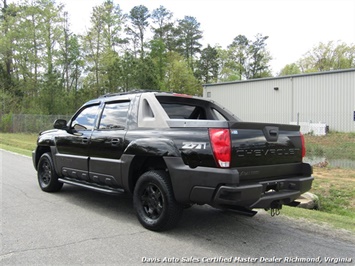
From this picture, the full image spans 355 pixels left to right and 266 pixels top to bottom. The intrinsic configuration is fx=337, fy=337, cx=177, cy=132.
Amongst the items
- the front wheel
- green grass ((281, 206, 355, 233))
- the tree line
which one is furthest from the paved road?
the tree line

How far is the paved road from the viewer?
3.88 metres

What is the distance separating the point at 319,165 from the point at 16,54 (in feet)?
134

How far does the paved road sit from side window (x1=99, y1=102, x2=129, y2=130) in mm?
1461

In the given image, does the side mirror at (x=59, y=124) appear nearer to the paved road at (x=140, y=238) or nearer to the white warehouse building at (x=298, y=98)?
the paved road at (x=140, y=238)

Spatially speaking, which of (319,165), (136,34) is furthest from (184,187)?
(136,34)

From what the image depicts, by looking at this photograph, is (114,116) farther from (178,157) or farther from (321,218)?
(321,218)

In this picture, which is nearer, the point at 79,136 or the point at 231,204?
the point at 231,204

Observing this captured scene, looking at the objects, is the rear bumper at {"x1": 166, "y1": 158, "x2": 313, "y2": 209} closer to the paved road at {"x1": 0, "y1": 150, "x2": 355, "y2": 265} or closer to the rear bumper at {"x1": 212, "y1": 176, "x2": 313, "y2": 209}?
the rear bumper at {"x1": 212, "y1": 176, "x2": 313, "y2": 209}

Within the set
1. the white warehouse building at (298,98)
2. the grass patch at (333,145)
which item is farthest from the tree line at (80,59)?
the grass patch at (333,145)

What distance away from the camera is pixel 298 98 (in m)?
26.8

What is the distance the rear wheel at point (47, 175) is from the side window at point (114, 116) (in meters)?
1.91

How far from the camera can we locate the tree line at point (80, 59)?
121 ft

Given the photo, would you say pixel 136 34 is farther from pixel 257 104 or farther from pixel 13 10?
pixel 257 104

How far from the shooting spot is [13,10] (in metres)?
41.7
